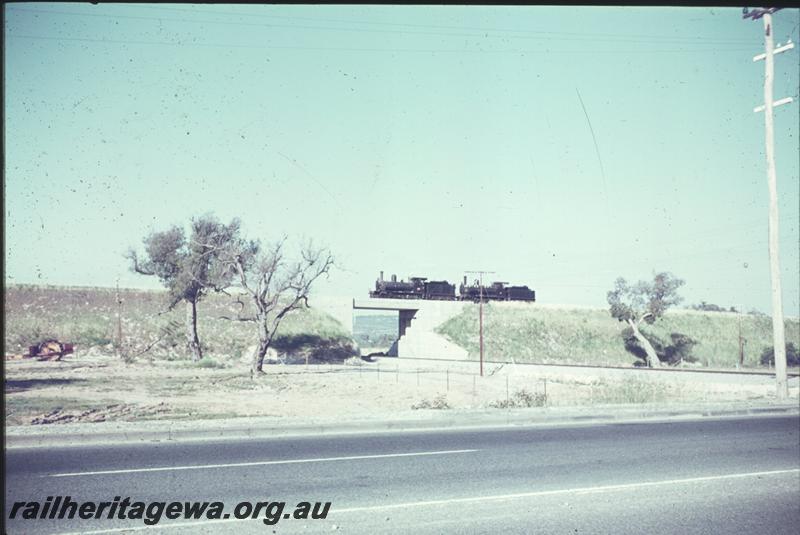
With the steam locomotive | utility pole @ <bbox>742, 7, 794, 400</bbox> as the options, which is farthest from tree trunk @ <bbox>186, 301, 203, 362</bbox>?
utility pole @ <bbox>742, 7, 794, 400</bbox>

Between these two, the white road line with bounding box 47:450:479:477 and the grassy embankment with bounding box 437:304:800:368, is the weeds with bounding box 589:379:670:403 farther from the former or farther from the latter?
the grassy embankment with bounding box 437:304:800:368

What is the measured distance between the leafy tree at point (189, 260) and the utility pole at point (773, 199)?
29011 millimetres

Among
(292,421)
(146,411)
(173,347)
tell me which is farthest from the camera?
(173,347)

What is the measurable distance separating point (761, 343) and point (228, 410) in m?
52.1

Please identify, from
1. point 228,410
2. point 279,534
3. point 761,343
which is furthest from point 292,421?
point 761,343

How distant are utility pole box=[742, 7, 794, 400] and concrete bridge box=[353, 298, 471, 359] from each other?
2989cm

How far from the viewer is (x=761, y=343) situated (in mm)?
51469

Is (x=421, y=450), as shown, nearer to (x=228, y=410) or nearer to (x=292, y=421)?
(x=292, y=421)

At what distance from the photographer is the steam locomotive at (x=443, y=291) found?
53.7 metres

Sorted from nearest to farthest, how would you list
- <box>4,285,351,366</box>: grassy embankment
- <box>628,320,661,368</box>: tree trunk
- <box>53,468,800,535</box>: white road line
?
<box>53,468,800,535</box>: white road line, <box>4,285,351,366</box>: grassy embankment, <box>628,320,661,368</box>: tree trunk

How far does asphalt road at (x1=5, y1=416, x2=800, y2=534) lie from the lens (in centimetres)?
595

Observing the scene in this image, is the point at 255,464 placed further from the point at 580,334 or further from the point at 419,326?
the point at 580,334

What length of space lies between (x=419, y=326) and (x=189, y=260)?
2097 centimetres

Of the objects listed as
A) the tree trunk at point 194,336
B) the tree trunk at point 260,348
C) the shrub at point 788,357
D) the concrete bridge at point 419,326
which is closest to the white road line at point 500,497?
the tree trunk at point 260,348
